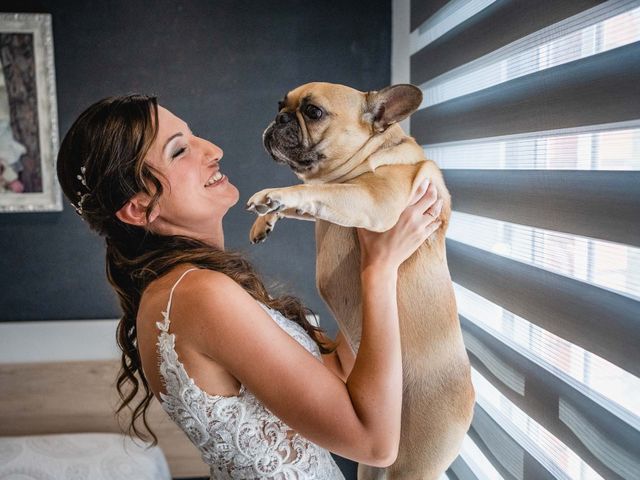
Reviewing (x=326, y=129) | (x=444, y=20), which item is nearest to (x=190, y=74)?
(x=444, y=20)

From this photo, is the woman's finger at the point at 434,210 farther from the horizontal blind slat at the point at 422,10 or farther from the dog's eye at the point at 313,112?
the horizontal blind slat at the point at 422,10

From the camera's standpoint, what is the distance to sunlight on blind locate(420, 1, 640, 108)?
3.11ft

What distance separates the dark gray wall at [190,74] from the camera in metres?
2.58

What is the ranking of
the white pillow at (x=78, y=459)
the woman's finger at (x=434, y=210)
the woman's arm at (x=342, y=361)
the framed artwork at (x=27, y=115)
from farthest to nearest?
the framed artwork at (x=27, y=115) → the white pillow at (x=78, y=459) → the woman's arm at (x=342, y=361) → the woman's finger at (x=434, y=210)

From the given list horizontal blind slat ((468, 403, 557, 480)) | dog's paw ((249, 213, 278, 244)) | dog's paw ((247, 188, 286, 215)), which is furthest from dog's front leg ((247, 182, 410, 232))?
horizontal blind slat ((468, 403, 557, 480))

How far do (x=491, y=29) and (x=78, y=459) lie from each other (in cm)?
203

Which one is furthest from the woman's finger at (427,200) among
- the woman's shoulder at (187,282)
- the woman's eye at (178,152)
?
the woman's eye at (178,152)

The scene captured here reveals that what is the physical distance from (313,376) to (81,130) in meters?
0.71

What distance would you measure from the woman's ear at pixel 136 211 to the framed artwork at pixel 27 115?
1547 mm

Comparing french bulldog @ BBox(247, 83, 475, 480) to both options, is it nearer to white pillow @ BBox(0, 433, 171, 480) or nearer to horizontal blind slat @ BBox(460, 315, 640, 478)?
horizontal blind slat @ BBox(460, 315, 640, 478)

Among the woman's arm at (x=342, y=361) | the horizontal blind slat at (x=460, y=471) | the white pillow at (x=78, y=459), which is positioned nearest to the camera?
the woman's arm at (x=342, y=361)

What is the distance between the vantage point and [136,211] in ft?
4.15

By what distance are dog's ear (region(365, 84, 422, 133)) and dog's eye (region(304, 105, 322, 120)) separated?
0.10m

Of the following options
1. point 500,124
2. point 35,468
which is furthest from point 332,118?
point 35,468
